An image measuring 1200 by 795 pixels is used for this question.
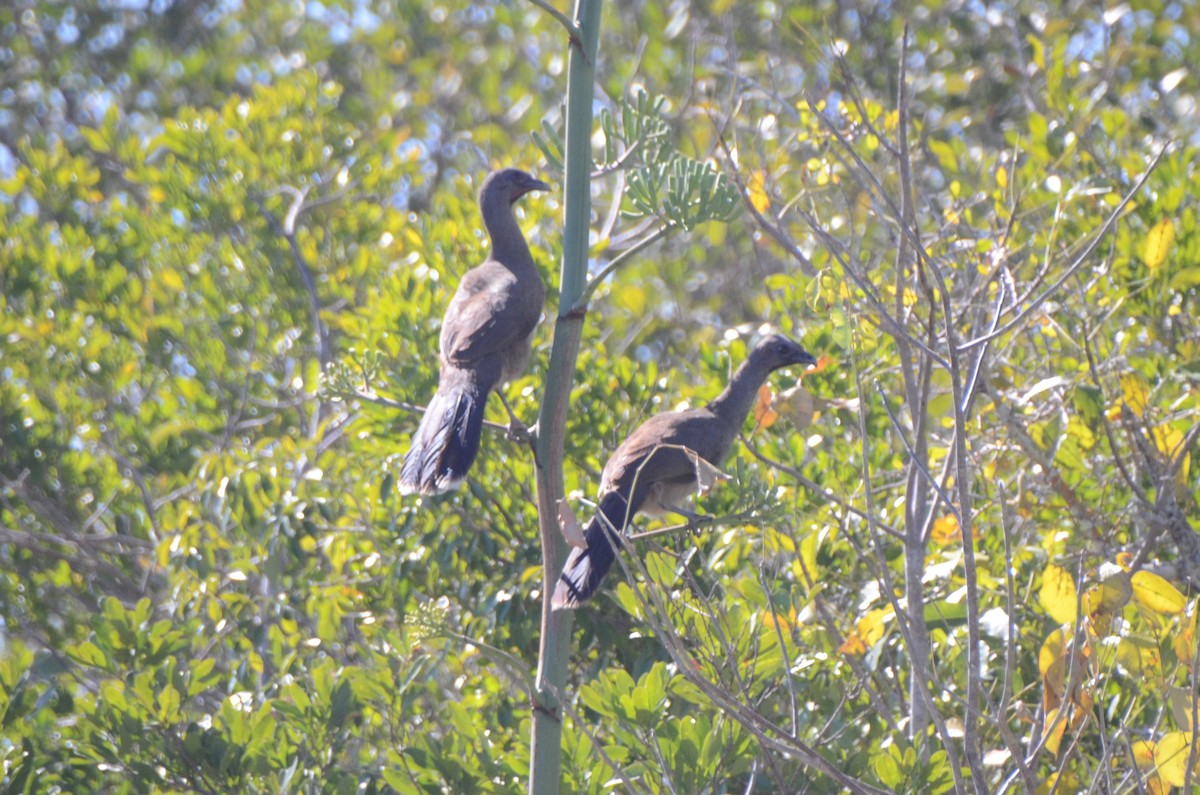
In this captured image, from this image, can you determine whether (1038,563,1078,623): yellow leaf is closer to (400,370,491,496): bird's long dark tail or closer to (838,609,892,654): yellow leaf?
(838,609,892,654): yellow leaf

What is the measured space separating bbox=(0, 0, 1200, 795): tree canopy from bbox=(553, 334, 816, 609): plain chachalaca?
130mm

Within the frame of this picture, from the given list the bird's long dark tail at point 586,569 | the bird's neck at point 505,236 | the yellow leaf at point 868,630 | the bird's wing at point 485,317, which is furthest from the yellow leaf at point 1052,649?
the bird's neck at point 505,236

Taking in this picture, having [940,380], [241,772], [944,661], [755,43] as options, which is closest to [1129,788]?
[944,661]

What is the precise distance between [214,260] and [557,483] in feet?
13.0

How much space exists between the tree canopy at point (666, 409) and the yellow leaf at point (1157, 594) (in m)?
0.01

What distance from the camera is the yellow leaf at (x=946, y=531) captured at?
12.1ft

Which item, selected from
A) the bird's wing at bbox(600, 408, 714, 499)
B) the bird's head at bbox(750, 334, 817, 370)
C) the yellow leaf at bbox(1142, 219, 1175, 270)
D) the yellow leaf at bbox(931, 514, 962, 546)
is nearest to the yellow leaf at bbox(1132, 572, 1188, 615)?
the yellow leaf at bbox(931, 514, 962, 546)

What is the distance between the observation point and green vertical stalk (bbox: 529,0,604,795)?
271cm

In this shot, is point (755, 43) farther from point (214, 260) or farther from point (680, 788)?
point (680, 788)

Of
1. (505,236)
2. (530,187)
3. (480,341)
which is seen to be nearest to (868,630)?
(480,341)

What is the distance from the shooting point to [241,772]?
12.0ft

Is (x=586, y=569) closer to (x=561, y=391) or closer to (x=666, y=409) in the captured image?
(x=561, y=391)

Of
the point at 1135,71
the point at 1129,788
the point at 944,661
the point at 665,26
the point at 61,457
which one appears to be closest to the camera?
the point at 1129,788

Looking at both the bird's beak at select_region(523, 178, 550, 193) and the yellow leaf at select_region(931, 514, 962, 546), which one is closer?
the yellow leaf at select_region(931, 514, 962, 546)
